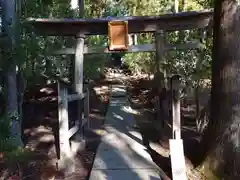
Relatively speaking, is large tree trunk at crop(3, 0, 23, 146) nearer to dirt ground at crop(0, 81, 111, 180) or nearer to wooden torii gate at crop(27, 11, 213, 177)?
dirt ground at crop(0, 81, 111, 180)

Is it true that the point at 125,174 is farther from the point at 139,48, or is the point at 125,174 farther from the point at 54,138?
the point at 139,48

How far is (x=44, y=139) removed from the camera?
6.62 metres

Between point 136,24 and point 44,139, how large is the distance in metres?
3.45

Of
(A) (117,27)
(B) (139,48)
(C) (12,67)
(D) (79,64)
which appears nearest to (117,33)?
(A) (117,27)

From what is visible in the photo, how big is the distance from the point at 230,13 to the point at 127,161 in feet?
8.02

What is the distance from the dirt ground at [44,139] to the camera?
4891 mm

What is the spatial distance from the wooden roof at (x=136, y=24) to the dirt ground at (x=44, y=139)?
6.94 ft

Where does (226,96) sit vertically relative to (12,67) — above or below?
below

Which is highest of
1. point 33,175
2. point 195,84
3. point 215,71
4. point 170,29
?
point 170,29

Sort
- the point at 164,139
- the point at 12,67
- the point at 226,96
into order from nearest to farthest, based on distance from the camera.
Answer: the point at 226,96
the point at 12,67
the point at 164,139

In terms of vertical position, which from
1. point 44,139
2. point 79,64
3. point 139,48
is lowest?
point 44,139

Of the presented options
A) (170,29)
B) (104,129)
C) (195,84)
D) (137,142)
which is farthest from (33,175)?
(170,29)

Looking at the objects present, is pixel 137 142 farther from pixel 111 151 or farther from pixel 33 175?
pixel 33 175

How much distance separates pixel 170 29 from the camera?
8211 mm
